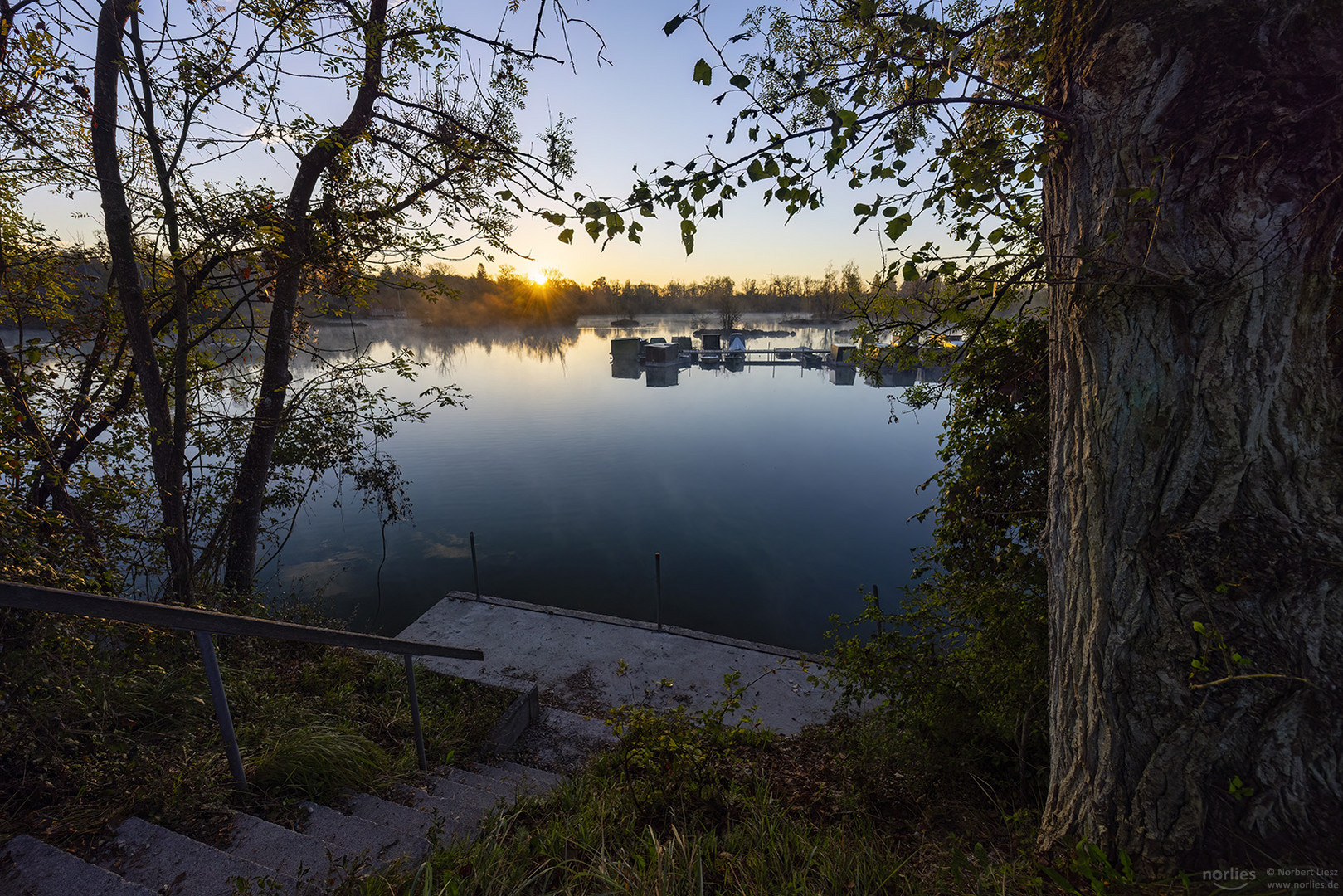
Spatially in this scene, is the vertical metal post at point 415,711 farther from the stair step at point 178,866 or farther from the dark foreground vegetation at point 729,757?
the stair step at point 178,866

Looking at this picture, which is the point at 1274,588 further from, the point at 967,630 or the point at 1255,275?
the point at 967,630

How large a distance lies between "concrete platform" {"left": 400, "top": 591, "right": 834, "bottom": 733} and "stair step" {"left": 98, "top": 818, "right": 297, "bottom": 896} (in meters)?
3.70

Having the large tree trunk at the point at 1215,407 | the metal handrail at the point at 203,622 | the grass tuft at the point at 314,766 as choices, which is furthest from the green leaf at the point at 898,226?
the grass tuft at the point at 314,766

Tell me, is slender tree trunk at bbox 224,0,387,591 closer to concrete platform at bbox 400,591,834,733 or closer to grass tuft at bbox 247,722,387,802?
concrete platform at bbox 400,591,834,733

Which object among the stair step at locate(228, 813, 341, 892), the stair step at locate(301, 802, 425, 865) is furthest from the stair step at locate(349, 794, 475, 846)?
the stair step at locate(228, 813, 341, 892)

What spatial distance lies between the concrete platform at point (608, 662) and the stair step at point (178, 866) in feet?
Answer: 12.1

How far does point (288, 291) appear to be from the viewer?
641 centimetres

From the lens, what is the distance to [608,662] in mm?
7105

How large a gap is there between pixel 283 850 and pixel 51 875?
26.4 inches

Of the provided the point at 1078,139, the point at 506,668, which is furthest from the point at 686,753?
the point at 506,668

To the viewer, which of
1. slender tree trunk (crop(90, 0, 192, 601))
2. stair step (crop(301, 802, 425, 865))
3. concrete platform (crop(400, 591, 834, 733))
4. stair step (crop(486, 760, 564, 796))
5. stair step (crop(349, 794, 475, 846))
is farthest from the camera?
concrete platform (crop(400, 591, 834, 733))

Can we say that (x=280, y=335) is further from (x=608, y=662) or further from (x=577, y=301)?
(x=577, y=301)

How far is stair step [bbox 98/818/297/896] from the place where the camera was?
6.17 ft

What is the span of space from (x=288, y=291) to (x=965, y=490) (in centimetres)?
749
